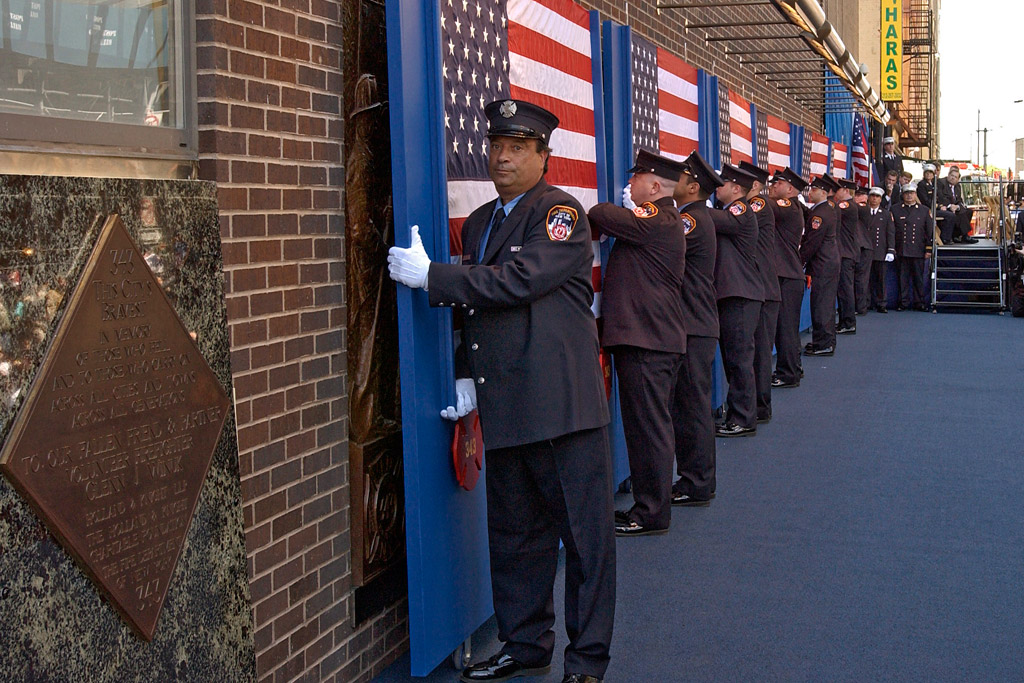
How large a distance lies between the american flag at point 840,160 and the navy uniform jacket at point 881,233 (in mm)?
949

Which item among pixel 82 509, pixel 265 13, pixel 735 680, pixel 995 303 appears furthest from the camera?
pixel 995 303

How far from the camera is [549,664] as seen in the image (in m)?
4.02

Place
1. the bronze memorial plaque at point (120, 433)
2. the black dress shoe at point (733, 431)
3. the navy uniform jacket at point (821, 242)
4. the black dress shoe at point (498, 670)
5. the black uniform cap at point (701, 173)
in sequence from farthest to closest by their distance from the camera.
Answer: the navy uniform jacket at point (821, 242) < the black dress shoe at point (733, 431) < the black uniform cap at point (701, 173) < the black dress shoe at point (498, 670) < the bronze memorial plaque at point (120, 433)

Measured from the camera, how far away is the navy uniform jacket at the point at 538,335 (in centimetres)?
361

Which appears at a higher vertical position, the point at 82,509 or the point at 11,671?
the point at 82,509

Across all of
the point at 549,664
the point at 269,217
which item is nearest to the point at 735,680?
the point at 549,664

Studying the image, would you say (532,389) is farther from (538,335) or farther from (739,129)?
(739,129)

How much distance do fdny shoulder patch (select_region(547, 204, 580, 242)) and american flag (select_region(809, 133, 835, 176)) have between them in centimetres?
1225

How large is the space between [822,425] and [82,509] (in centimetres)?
705

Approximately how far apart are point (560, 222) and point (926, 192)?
1772cm

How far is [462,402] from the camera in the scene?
3.86 m

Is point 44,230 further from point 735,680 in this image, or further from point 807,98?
point 807,98

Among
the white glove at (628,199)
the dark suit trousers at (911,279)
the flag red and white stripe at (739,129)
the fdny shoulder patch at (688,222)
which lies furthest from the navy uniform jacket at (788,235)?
the dark suit trousers at (911,279)

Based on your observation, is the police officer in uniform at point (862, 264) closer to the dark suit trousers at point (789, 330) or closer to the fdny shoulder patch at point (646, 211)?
the dark suit trousers at point (789, 330)
